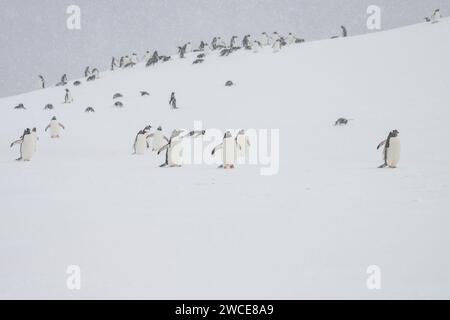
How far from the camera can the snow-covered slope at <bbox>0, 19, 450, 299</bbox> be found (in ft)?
15.2

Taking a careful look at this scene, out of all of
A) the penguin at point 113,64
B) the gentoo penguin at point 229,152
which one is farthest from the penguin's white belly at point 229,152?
the penguin at point 113,64

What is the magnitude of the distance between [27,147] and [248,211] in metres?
9.91

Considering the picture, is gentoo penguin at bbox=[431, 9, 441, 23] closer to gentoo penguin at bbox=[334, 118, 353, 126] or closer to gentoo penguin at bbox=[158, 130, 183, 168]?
gentoo penguin at bbox=[334, 118, 353, 126]

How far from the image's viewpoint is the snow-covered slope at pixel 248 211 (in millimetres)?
4641

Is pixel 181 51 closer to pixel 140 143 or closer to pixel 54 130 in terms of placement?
pixel 54 130

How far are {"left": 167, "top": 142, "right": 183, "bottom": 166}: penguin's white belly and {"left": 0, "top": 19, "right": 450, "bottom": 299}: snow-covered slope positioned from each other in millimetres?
338

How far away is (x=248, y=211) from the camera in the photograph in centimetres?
725

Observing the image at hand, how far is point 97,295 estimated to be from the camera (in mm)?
4348

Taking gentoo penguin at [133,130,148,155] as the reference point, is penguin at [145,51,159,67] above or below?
above

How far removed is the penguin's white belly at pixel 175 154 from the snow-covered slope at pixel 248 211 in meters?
0.34

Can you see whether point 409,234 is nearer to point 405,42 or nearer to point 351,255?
point 351,255

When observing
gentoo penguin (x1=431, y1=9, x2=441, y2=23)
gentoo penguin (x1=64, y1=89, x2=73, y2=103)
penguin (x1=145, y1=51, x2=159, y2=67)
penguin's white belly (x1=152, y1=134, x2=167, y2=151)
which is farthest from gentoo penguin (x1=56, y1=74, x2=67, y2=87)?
gentoo penguin (x1=431, y1=9, x2=441, y2=23)

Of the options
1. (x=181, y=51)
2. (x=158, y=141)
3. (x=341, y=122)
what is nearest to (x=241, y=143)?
(x=158, y=141)
